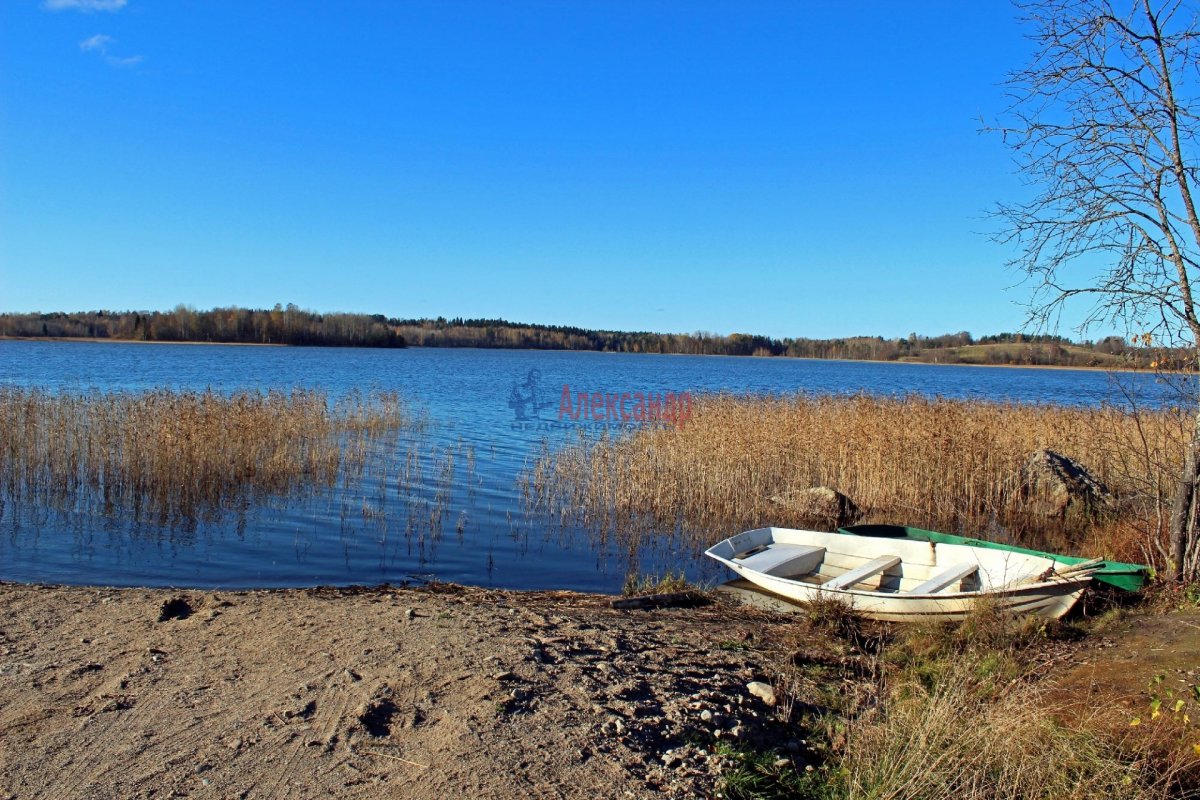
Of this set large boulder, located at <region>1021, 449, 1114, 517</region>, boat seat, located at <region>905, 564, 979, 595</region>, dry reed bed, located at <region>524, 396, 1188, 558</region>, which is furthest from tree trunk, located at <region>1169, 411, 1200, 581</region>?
large boulder, located at <region>1021, 449, 1114, 517</region>

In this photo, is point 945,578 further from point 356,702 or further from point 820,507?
point 356,702

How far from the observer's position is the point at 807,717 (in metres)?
5.36

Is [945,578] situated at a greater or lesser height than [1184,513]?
lesser

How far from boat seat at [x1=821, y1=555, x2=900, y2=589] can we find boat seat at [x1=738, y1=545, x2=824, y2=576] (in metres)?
0.57

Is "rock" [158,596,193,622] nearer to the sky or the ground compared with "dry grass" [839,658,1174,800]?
nearer to the ground

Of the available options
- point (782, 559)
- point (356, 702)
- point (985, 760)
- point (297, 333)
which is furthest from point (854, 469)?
point (297, 333)

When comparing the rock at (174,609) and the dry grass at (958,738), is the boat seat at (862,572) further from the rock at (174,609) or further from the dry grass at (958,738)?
the rock at (174,609)

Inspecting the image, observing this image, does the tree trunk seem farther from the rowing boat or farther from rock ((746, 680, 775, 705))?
rock ((746, 680, 775, 705))

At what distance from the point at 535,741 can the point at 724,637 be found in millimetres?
3473

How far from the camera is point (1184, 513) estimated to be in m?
8.51

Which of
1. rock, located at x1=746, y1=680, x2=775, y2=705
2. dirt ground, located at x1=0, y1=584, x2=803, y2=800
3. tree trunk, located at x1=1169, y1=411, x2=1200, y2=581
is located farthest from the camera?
tree trunk, located at x1=1169, y1=411, x2=1200, y2=581

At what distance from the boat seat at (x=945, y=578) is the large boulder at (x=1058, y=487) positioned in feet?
19.9

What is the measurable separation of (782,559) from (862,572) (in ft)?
3.62

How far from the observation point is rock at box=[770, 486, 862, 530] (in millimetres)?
14352
